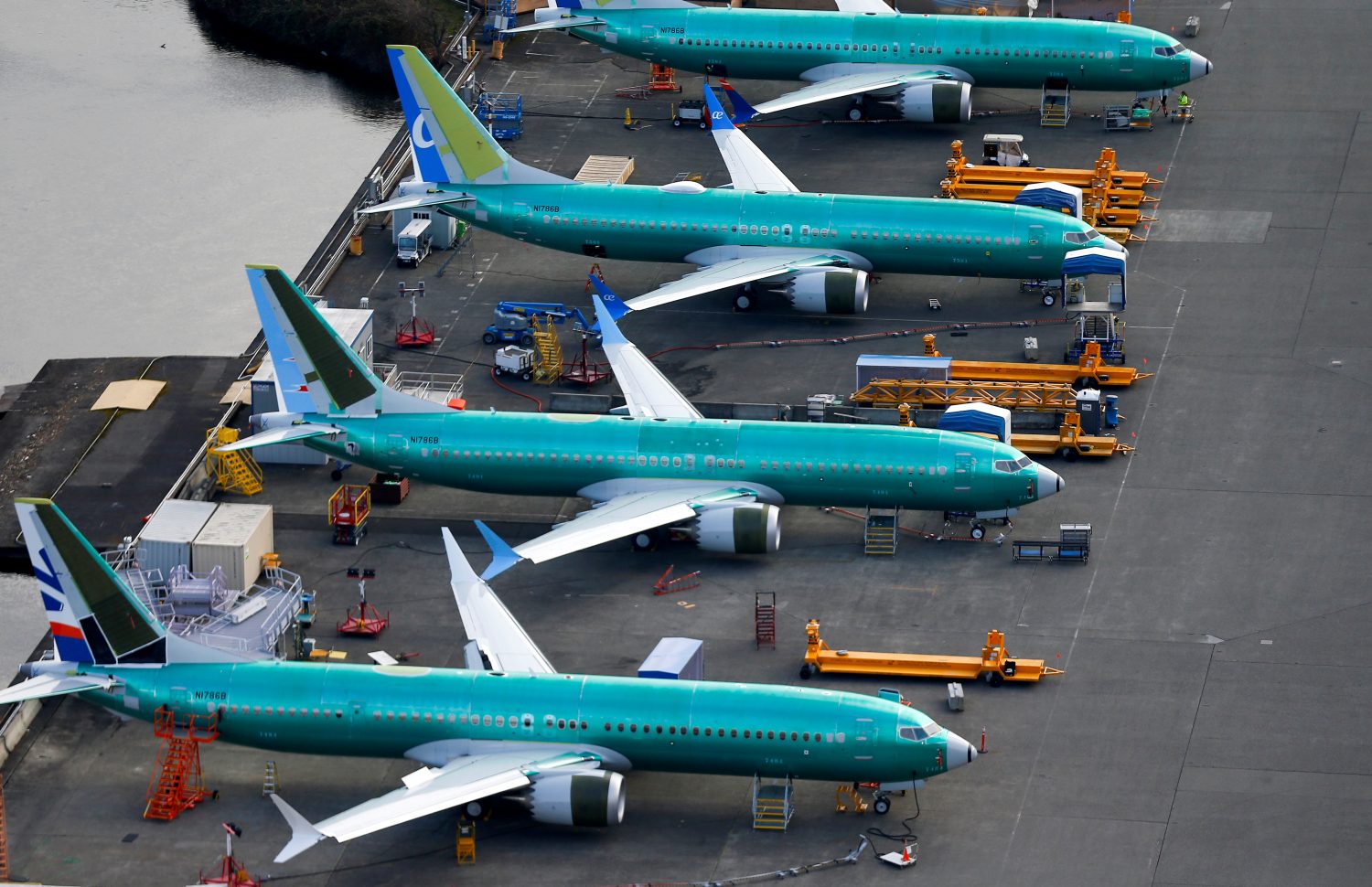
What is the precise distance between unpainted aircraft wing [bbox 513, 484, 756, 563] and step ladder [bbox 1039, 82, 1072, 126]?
42874mm

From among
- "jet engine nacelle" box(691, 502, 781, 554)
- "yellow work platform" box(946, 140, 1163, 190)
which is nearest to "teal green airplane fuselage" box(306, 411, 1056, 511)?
"jet engine nacelle" box(691, 502, 781, 554)

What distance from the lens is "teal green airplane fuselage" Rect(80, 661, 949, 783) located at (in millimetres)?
86688

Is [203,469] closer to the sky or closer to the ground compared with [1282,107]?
closer to the ground

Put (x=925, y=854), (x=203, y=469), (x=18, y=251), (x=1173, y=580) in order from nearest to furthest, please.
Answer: (x=925, y=854) < (x=1173, y=580) < (x=203, y=469) < (x=18, y=251)

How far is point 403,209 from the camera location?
407 feet

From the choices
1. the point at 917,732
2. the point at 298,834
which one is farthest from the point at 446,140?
the point at 298,834

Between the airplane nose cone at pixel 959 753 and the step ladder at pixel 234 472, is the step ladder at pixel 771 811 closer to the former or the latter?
the airplane nose cone at pixel 959 753

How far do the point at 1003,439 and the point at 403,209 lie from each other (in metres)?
32.7

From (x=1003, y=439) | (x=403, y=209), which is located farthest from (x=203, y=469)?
(x=1003, y=439)

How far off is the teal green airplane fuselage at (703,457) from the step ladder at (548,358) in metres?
12.5

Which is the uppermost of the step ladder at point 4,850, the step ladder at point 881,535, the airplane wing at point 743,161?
the airplane wing at point 743,161

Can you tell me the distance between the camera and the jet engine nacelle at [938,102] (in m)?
138

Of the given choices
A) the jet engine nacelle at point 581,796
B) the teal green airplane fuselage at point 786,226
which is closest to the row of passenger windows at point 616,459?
the teal green airplane fuselage at point 786,226

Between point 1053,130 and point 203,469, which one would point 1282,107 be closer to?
point 1053,130
